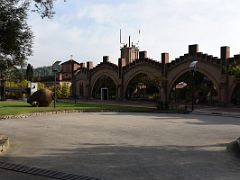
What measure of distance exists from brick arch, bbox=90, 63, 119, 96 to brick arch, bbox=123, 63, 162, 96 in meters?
2.04

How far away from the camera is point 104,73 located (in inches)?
2366

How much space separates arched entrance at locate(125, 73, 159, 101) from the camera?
53350mm

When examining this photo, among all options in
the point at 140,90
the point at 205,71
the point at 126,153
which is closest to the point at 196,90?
the point at 205,71

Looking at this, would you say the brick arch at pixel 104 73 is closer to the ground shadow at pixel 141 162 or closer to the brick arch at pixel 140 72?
the brick arch at pixel 140 72

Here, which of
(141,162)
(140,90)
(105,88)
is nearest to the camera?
(141,162)

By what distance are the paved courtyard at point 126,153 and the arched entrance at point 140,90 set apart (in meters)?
34.8

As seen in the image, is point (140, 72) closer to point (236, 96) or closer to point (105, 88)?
point (105, 88)

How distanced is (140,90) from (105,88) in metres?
6.55

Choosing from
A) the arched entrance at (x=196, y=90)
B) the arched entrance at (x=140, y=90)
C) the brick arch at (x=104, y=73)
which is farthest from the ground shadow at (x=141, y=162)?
the brick arch at (x=104, y=73)

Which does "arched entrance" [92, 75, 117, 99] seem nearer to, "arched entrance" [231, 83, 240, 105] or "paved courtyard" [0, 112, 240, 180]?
"arched entrance" [231, 83, 240, 105]

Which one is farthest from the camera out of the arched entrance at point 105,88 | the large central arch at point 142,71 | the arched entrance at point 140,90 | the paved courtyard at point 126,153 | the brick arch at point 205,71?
the arched entrance at point 105,88

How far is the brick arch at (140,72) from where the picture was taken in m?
50.1

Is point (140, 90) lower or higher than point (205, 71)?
lower

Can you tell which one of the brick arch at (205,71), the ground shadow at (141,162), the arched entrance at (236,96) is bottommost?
the ground shadow at (141,162)
